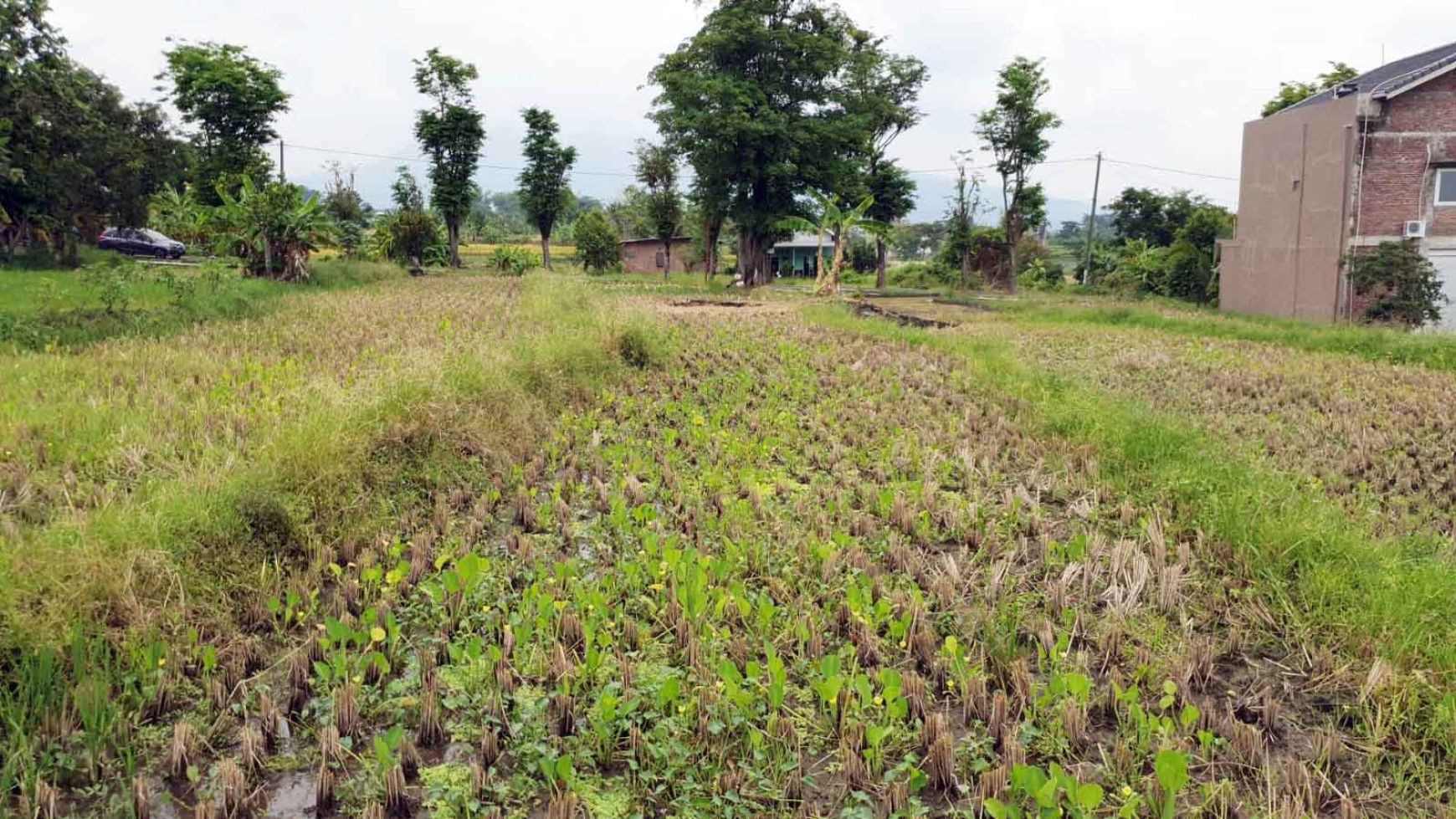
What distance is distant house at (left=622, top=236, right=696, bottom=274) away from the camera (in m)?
48.0

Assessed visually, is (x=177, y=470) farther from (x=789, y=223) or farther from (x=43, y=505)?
(x=789, y=223)

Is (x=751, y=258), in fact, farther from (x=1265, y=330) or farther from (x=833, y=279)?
(x=1265, y=330)

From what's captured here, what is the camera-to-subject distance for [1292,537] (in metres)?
4.57

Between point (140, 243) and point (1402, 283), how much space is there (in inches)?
1538

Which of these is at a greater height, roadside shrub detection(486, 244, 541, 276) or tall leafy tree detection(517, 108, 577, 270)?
tall leafy tree detection(517, 108, 577, 270)

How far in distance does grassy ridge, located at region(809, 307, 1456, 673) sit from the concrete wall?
1526 centimetres

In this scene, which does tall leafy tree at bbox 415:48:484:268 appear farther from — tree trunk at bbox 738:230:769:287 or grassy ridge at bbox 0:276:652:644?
grassy ridge at bbox 0:276:652:644

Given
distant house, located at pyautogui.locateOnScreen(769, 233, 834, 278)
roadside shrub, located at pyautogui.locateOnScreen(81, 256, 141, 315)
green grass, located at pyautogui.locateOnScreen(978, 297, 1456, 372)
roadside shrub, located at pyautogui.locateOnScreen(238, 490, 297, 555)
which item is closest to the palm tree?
green grass, located at pyautogui.locateOnScreen(978, 297, 1456, 372)

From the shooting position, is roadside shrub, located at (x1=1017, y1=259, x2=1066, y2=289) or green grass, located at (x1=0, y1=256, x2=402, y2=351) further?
roadside shrub, located at (x1=1017, y1=259, x2=1066, y2=289)

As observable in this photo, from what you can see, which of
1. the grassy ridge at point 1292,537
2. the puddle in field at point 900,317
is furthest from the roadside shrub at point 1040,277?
the grassy ridge at point 1292,537

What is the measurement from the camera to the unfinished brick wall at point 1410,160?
58.7ft

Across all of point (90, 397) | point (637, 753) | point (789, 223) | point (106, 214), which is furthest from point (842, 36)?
point (637, 753)

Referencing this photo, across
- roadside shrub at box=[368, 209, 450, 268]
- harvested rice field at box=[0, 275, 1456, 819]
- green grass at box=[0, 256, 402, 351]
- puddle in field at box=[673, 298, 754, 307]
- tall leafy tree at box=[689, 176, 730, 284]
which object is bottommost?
harvested rice field at box=[0, 275, 1456, 819]

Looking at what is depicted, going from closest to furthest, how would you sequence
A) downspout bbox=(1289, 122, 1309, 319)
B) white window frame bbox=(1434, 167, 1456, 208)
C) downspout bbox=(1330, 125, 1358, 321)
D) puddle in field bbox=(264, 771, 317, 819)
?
puddle in field bbox=(264, 771, 317, 819) < white window frame bbox=(1434, 167, 1456, 208) < downspout bbox=(1330, 125, 1358, 321) < downspout bbox=(1289, 122, 1309, 319)
